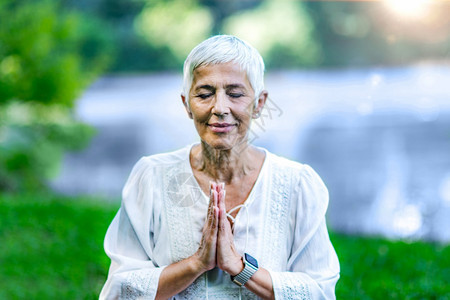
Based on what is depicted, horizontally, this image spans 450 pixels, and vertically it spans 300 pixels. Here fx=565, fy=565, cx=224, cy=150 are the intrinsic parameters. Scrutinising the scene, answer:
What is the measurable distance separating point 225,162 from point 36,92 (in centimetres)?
613

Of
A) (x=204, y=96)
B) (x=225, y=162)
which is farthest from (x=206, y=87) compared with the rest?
(x=225, y=162)

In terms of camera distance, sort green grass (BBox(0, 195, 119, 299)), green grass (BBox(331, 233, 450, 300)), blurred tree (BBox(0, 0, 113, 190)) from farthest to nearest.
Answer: blurred tree (BBox(0, 0, 113, 190)) → green grass (BBox(0, 195, 119, 299)) → green grass (BBox(331, 233, 450, 300))

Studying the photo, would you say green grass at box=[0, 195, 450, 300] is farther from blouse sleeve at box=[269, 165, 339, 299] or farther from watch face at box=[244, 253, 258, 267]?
watch face at box=[244, 253, 258, 267]

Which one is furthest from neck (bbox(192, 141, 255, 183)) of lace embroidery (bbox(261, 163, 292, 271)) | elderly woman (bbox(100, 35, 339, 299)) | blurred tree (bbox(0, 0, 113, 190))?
blurred tree (bbox(0, 0, 113, 190))

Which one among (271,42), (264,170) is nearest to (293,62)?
(271,42)

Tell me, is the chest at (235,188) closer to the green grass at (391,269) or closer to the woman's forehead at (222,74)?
the woman's forehead at (222,74)

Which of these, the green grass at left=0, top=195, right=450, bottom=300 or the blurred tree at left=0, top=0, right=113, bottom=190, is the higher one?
the blurred tree at left=0, top=0, right=113, bottom=190

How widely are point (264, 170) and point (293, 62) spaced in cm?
1058

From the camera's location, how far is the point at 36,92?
758 cm

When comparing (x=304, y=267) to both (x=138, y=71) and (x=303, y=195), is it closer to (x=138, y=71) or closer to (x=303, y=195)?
(x=303, y=195)

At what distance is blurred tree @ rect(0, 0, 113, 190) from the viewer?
7.42 m

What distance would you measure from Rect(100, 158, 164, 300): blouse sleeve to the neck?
0.22 m

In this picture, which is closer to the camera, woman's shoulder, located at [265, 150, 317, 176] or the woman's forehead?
the woman's forehead

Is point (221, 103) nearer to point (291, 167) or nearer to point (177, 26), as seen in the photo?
point (291, 167)
